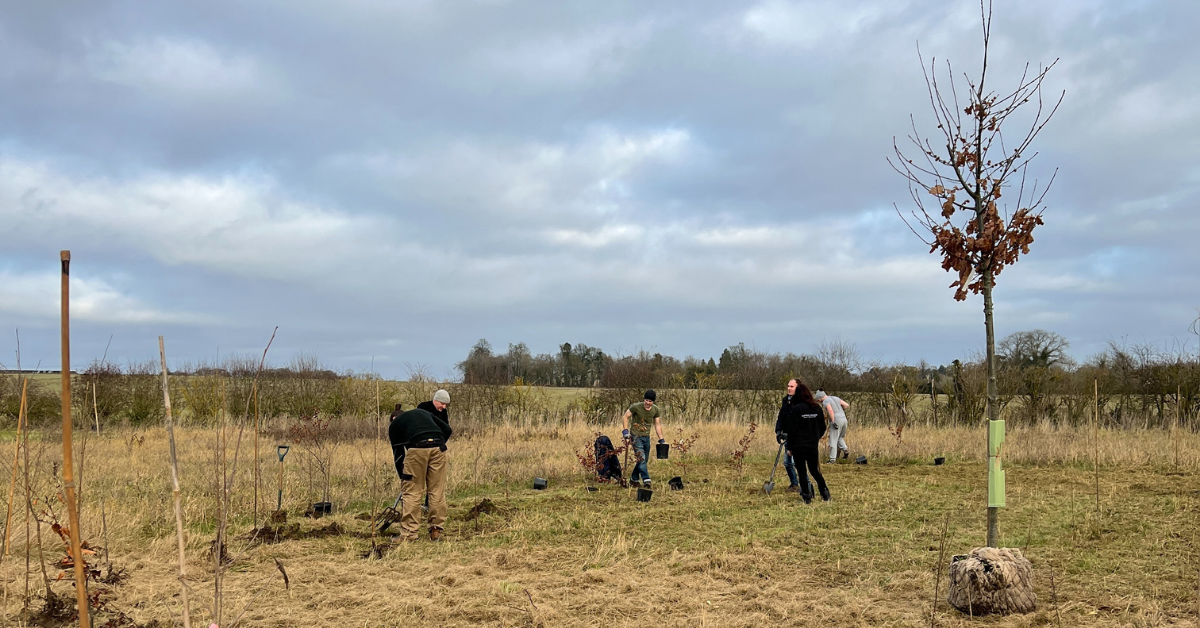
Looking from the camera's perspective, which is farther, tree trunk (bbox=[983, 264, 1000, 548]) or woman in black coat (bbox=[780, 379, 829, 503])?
woman in black coat (bbox=[780, 379, 829, 503])

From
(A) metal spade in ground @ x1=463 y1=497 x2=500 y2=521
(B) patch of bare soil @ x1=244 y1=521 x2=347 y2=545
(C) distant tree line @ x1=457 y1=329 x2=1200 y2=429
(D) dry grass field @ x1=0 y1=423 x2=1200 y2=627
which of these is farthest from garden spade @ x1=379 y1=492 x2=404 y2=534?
(C) distant tree line @ x1=457 y1=329 x2=1200 y2=429

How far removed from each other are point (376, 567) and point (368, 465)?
6.84 m

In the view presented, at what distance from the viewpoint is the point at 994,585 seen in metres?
4.78

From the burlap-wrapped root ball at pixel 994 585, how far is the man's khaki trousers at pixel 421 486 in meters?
5.23

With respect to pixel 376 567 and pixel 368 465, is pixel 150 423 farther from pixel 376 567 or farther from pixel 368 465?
pixel 376 567

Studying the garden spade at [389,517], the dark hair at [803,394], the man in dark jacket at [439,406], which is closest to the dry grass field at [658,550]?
the garden spade at [389,517]

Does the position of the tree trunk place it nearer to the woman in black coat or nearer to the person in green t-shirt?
the woman in black coat

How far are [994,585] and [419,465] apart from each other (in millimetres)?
5507

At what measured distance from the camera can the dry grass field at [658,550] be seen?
17.3 feet

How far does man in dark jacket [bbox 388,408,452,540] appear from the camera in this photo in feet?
26.0

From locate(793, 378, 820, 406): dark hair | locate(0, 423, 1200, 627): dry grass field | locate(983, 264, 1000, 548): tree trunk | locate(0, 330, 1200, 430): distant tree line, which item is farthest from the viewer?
locate(0, 330, 1200, 430): distant tree line

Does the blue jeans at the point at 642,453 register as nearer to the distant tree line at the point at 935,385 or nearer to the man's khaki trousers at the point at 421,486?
the man's khaki trousers at the point at 421,486

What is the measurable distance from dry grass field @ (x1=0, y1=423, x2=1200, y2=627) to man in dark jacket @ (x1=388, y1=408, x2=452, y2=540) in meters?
0.30

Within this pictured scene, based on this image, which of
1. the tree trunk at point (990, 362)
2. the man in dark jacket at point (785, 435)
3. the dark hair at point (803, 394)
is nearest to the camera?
the tree trunk at point (990, 362)
